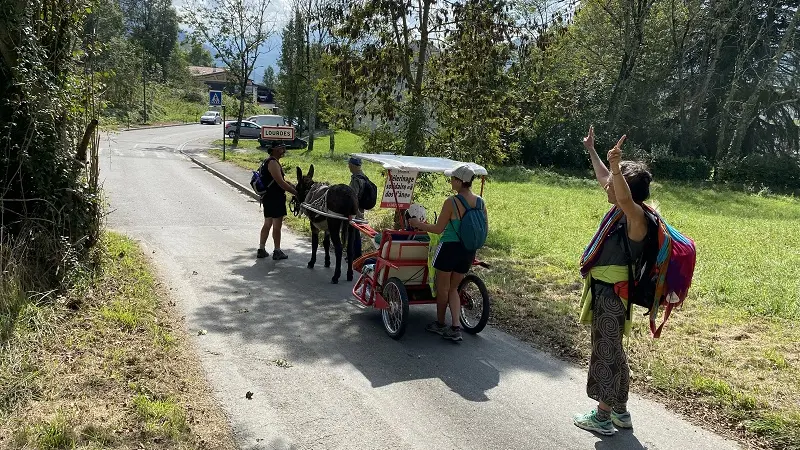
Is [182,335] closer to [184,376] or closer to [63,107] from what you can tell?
[184,376]

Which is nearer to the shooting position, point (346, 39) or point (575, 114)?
point (346, 39)

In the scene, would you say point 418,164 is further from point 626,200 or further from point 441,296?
point 626,200

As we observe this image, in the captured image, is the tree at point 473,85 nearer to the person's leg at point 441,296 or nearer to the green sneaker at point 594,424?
the person's leg at point 441,296

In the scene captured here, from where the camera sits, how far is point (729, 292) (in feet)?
26.1

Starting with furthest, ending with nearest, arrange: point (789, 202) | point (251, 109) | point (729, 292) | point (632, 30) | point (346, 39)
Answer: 1. point (251, 109)
2. point (632, 30)
3. point (789, 202)
4. point (346, 39)
5. point (729, 292)

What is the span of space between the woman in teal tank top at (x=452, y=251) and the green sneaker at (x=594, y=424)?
173cm

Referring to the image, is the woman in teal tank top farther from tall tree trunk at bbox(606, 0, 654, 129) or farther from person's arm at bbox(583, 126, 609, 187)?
tall tree trunk at bbox(606, 0, 654, 129)

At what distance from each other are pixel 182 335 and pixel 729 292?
6.93 meters

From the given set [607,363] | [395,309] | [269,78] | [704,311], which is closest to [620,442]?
[607,363]

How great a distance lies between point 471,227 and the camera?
568 centimetres

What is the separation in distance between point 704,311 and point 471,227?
3607mm

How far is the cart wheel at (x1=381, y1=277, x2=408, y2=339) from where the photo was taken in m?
5.96

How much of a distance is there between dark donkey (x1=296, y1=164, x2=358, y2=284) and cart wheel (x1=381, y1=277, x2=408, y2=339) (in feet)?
5.47

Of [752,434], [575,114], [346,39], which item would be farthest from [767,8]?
[752,434]
